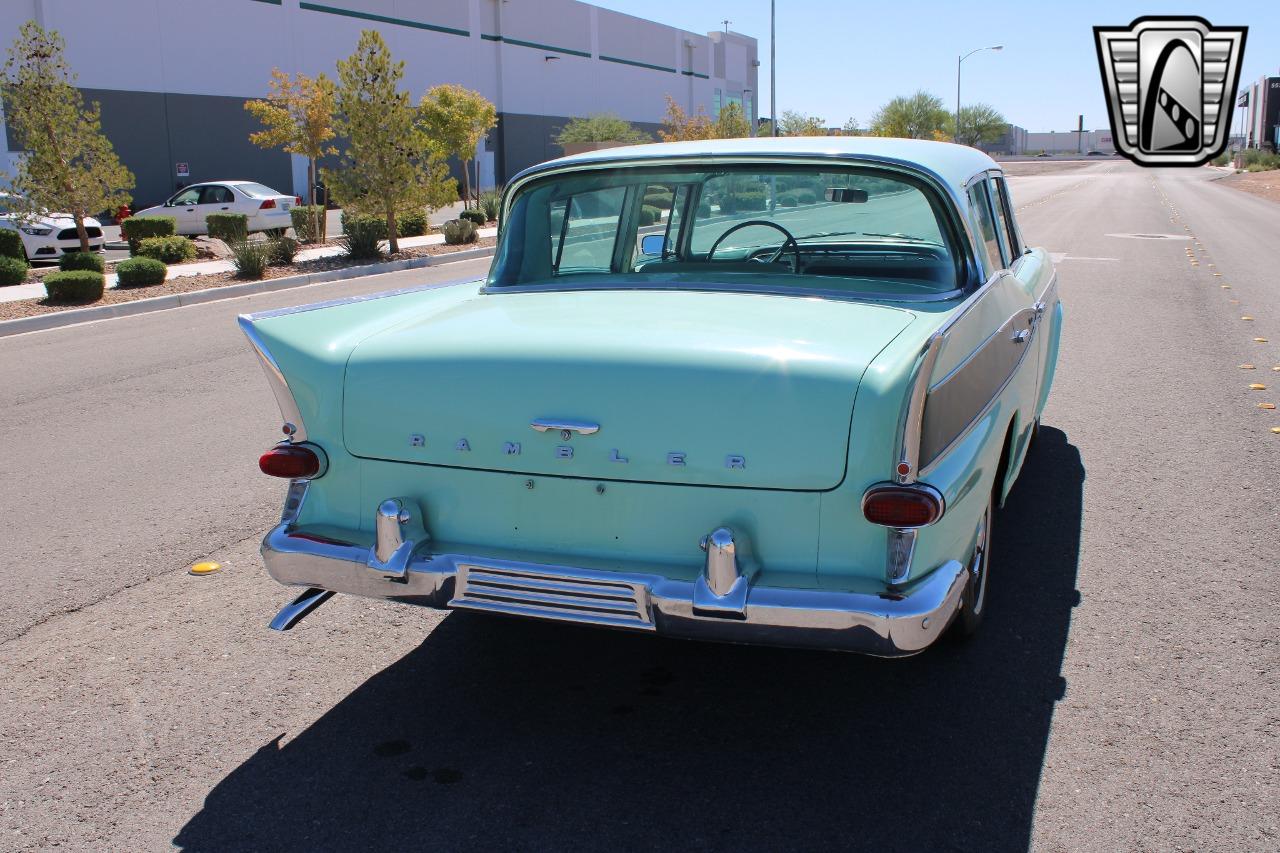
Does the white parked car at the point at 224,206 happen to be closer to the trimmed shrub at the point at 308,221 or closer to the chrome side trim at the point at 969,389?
the trimmed shrub at the point at 308,221

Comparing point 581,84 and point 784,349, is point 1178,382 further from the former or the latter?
point 581,84

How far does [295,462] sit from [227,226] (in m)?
21.4

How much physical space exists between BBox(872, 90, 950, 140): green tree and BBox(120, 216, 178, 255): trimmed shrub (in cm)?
6693

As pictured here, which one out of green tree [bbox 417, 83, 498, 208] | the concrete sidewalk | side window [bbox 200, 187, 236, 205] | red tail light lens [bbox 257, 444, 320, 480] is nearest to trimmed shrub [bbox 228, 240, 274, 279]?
the concrete sidewalk

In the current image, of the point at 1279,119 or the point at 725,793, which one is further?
the point at 1279,119

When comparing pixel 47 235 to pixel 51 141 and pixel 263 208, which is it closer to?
pixel 51 141

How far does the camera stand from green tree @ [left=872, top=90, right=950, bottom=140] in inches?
3351

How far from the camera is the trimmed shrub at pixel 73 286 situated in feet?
47.8

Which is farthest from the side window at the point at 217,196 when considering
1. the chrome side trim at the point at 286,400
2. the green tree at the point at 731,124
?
the chrome side trim at the point at 286,400

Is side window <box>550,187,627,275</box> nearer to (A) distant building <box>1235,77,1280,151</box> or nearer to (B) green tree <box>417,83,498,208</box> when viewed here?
(B) green tree <box>417,83,498,208</box>

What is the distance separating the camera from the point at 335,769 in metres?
3.14

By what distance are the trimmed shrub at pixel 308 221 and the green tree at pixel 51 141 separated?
184 inches

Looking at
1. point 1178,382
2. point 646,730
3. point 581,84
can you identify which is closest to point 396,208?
point 1178,382

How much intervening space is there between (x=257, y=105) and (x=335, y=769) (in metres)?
27.3
